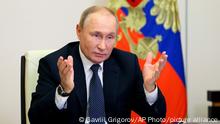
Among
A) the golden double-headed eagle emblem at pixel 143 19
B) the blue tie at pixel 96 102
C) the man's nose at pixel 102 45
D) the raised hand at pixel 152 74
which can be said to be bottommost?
the blue tie at pixel 96 102

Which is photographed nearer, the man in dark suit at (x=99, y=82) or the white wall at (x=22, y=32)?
the man in dark suit at (x=99, y=82)

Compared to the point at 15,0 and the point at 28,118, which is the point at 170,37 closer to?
the point at 15,0

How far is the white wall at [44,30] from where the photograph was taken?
Result: 2678 mm

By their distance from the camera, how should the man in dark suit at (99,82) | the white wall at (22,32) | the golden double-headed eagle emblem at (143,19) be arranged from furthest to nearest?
the white wall at (22,32), the golden double-headed eagle emblem at (143,19), the man in dark suit at (99,82)

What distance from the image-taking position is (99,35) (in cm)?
156

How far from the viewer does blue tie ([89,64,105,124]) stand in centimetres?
152

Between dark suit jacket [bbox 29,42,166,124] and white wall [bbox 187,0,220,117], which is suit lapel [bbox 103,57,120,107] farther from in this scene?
white wall [bbox 187,0,220,117]

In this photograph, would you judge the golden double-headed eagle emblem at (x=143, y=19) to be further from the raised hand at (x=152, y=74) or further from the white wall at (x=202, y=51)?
the raised hand at (x=152, y=74)

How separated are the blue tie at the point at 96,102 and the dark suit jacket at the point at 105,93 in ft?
0.08

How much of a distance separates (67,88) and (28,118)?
280 millimetres

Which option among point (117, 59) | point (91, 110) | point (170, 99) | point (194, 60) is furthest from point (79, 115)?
point (194, 60)

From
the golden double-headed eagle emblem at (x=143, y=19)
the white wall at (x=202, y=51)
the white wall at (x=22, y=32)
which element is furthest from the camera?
the white wall at (x=202, y=51)

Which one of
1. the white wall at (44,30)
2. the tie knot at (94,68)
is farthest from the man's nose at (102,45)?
the white wall at (44,30)

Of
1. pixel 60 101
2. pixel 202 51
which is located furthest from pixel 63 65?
pixel 202 51
